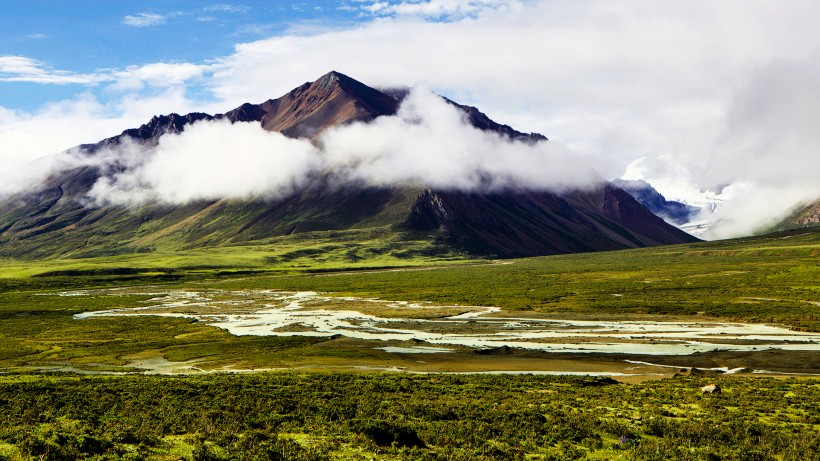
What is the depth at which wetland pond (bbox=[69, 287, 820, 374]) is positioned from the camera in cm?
7956

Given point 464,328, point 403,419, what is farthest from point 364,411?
point 464,328

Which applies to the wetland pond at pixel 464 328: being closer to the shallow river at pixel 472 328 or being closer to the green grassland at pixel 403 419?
the shallow river at pixel 472 328

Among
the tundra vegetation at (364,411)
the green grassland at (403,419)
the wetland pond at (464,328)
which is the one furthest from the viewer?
the wetland pond at (464,328)

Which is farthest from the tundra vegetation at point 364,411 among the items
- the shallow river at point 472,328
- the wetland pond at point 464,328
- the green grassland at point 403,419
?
the shallow river at point 472,328

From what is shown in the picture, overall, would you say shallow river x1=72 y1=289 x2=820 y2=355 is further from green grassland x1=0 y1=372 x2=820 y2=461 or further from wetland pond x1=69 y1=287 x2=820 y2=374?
green grassland x1=0 y1=372 x2=820 y2=461

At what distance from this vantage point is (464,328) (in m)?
102

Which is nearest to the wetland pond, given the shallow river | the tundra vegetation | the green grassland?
the shallow river

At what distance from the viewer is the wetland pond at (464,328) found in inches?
3132

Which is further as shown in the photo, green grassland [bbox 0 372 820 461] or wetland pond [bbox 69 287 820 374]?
wetland pond [bbox 69 287 820 374]

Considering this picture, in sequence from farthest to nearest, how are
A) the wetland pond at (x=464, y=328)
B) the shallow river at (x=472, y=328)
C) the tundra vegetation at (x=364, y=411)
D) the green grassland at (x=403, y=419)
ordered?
1. the shallow river at (x=472, y=328)
2. the wetland pond at (x=464, y=328)
3. the tundra vegetation at (x=364, y=411)
4. the green grassland at (x=403, y=419)

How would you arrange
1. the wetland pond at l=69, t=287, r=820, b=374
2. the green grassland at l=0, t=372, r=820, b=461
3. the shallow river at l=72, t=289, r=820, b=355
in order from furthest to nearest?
the shallow river at l=72, t=289, r=820, b=355, the wetland pond at l=69, t=287, r=820, b=374, the green grassland at l=0, t=372, r=820, b=461

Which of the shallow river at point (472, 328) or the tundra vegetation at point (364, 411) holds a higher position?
the tundra vegetation at point (364, 411)

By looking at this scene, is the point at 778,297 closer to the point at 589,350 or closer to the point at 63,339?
the point at 589,350

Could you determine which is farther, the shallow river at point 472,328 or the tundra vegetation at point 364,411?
the shallow river at point 472,328
